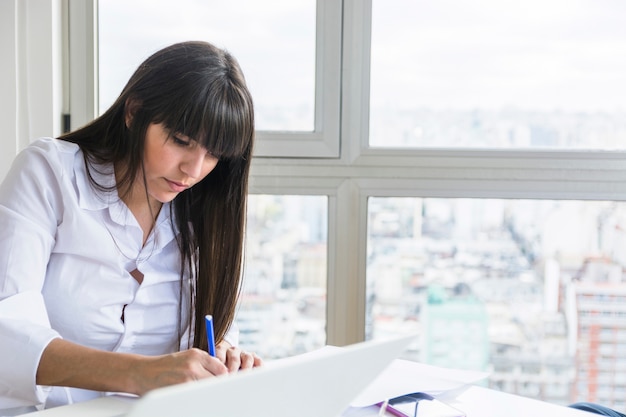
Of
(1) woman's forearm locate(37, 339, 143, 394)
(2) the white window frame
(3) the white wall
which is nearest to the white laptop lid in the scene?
(1) woman's forearm locate(37, 339, 143, 394)

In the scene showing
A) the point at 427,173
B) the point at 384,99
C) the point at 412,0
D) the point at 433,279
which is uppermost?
the point at 412,0

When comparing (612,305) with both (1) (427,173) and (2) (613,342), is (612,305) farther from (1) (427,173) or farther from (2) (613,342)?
(1) (427,173)

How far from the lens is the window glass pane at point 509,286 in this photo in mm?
2170

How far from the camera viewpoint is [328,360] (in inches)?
30.5

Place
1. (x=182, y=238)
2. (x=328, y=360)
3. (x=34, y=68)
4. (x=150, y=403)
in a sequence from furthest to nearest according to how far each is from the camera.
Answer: (x=34, y=68)
(x=182, y=238)
(x=328, y=360)
(x=150, y=403)

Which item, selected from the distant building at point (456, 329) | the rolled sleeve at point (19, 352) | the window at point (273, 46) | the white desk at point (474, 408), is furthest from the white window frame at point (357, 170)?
the rolled sleeve at point (19, 352)

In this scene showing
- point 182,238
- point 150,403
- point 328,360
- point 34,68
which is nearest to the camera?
point 150,403

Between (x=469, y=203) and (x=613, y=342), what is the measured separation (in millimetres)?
576

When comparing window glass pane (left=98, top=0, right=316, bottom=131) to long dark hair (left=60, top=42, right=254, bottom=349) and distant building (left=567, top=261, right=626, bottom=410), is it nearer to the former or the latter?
long dark hair (left=60, top=42, right=254, bottom=349)

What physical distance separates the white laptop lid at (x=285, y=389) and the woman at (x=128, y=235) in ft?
1.22

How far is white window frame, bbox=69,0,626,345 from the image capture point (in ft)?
6.98

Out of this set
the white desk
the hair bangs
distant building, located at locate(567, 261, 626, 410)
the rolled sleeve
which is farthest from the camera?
distant building, located at locate(567, 261, 626, 410)

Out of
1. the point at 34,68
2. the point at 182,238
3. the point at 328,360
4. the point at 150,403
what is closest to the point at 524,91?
the point at 182,238

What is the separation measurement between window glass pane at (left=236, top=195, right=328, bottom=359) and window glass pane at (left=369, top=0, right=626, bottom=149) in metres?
0.31
